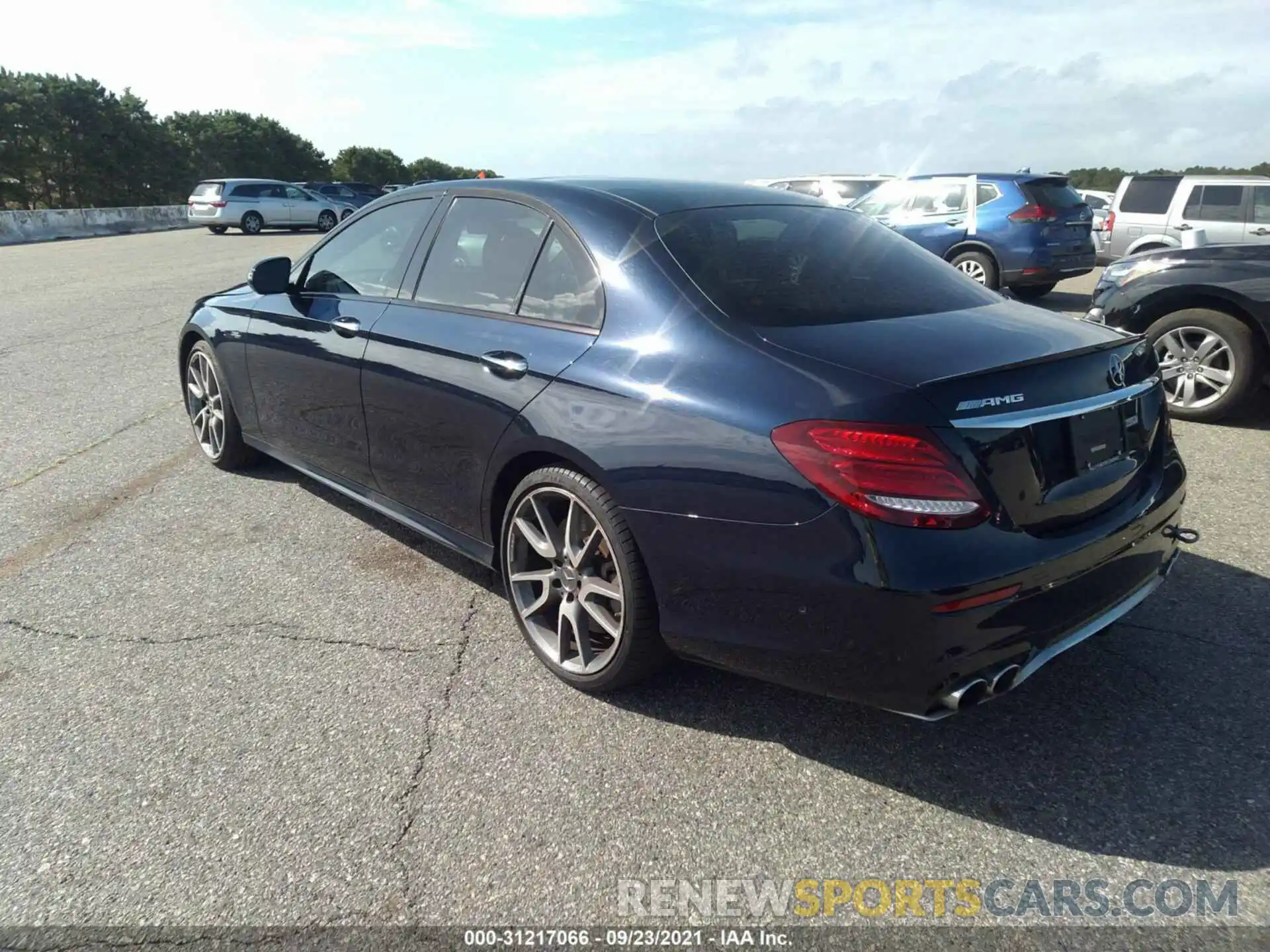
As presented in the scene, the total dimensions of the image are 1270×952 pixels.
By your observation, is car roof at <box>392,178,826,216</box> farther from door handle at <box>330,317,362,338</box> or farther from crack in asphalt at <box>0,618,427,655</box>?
crack in asphalt at <box>0,618,427,655</box>

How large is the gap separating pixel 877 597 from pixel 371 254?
2.89m

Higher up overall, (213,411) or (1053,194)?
(1053,194)

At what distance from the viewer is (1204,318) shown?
19.6 feet

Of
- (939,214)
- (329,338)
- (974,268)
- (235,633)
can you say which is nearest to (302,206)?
(939,214)

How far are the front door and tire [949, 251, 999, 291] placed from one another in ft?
29.6

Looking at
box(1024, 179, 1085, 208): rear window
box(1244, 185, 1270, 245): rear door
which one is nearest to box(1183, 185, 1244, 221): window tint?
box(1244, 185, 1270, 245): rear door

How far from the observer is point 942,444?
221 cm

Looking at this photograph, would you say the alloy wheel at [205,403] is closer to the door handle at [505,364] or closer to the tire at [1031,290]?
the door handle at [505,364]

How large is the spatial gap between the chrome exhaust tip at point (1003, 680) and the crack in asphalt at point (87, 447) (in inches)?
203

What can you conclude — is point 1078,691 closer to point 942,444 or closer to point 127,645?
point 942,444

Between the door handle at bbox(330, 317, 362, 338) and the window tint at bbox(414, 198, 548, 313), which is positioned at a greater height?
the window tint at bbox(414, 198, 548, 313)

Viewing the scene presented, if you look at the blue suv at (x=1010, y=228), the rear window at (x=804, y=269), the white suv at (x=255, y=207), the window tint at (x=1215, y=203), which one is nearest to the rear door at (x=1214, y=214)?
the window tint at (x=1215, y=203)

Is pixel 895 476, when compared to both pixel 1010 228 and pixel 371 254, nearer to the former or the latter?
pixel 371 254

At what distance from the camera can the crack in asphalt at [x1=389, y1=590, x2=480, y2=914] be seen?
223cm
